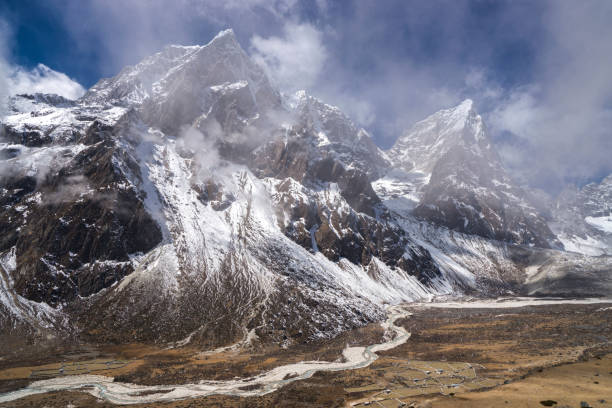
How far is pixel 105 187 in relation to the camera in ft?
575

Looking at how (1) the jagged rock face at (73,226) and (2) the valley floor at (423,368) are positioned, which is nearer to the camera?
(2) the valley floor at (423,368)

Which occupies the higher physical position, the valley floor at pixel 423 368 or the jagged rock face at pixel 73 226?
the jagged rock face at pixel 73 226

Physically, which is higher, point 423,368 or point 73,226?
point 73,226

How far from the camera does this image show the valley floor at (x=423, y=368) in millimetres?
46281

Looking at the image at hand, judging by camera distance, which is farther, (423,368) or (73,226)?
(73,226)

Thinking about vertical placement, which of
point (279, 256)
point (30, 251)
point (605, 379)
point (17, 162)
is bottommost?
point (605, 379)

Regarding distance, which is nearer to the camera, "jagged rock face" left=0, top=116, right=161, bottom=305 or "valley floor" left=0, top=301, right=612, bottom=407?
"valley floor" left=0, top=301, right=612, bottom=407

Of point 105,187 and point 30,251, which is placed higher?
point 105,187

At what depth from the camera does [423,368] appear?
7344 centimetres

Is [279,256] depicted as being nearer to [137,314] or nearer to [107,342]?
[137,314]

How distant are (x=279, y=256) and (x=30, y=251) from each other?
370 feet

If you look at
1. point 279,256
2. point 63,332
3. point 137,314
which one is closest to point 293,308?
point 279,256

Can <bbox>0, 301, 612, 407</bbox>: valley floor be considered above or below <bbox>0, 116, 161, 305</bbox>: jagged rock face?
below

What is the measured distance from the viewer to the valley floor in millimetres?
46281
